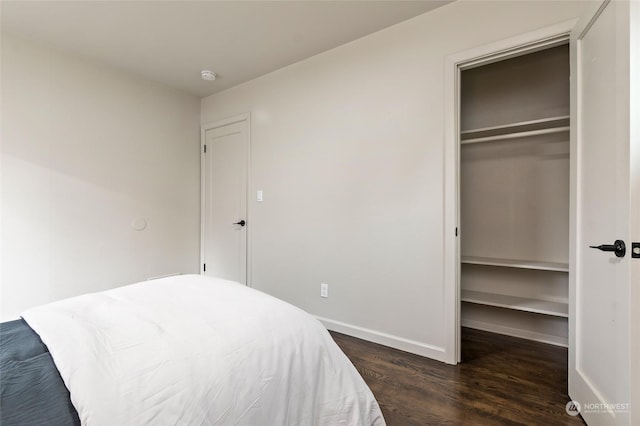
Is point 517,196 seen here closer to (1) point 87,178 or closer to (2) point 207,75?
(2) point 207,75

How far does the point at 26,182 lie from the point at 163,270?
1.42m

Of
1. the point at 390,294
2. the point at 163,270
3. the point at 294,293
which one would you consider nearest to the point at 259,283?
the point at 294,293

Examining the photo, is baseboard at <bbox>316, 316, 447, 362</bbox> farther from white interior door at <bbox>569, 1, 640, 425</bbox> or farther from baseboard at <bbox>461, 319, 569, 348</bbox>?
baseboard at <bbox>461, 319, 569, 348</bbox>

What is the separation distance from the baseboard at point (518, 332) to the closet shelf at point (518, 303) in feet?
0.98

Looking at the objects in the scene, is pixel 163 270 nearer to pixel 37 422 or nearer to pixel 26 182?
pixel 26 182

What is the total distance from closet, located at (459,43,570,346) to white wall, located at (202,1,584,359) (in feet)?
1.89

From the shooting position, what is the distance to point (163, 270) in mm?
3320

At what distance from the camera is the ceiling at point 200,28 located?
80.7 inches

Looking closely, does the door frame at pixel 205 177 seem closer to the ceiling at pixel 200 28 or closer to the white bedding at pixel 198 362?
the ceiling at pixel 200 28

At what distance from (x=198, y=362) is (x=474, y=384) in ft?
5.61

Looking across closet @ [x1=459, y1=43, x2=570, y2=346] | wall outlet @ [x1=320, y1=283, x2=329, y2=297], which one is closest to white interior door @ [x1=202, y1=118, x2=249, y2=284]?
wall outlet @ [x1=320, y1=283, x2=329, y2=297]

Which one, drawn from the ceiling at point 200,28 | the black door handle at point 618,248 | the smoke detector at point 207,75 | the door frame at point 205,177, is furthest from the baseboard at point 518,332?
the smoke detector at point 207,75

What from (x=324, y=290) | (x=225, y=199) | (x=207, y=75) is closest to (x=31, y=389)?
(x=324, y=290)

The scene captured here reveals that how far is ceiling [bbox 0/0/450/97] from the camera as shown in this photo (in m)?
2.05
